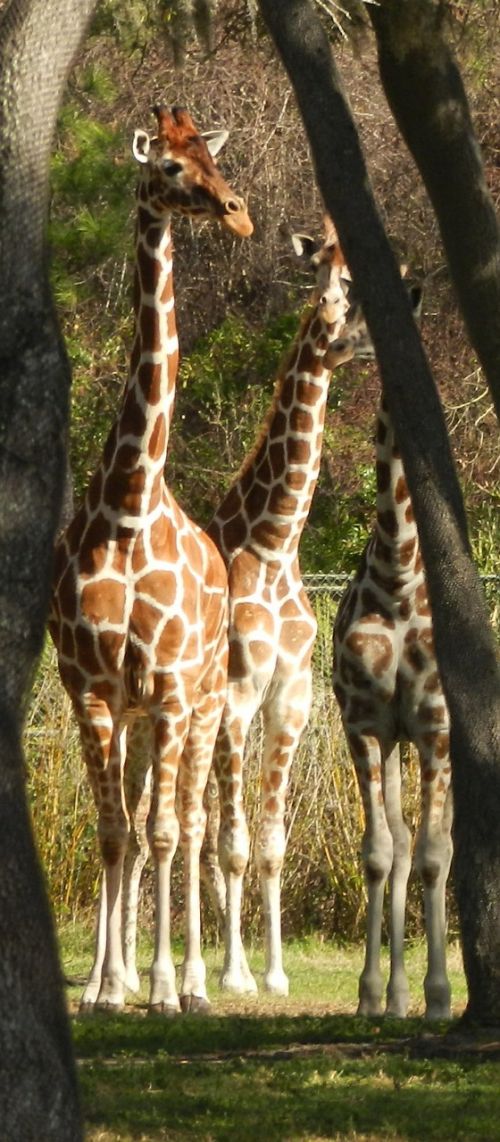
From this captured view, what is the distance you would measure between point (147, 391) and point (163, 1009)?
2715 millimetres

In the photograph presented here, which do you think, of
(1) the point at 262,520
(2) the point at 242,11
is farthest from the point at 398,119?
(2) the point at 242,11

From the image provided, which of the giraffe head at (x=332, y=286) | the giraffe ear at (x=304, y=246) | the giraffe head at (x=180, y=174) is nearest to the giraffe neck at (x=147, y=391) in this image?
the giraffe head at (x=180, y=174)

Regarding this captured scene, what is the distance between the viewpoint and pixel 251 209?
18.1 m

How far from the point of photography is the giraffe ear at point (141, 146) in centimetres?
884

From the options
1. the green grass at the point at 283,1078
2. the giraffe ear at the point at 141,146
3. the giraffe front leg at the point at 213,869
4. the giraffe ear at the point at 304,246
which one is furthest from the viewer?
the giraffe front leg at the point at 213,869

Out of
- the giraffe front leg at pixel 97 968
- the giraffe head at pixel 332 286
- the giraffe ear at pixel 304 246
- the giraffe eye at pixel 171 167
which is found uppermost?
the giraffe eye at pixel 171 167

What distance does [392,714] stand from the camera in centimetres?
878

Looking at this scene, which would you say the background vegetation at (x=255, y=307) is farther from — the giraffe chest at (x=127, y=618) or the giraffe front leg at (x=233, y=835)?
the giraffe chest at (x=127, y=618)

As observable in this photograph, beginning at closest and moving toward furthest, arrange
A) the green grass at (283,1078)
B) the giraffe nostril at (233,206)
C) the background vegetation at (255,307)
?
the green grass at (283,1078) → the giraffe nostril at (233,206) → the background vegetation at (255,307)

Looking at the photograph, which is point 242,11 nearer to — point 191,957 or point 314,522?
point 191,957

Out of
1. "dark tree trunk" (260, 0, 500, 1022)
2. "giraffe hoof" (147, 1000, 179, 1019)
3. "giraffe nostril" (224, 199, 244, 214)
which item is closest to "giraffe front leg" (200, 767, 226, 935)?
"giraffe hoof" (147, 1000, 179, 1019)

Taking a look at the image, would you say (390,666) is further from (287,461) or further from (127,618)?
(287,461)

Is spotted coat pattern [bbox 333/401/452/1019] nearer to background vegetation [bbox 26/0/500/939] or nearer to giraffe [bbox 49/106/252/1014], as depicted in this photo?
giraffe [bbox 49/106/252/1014]

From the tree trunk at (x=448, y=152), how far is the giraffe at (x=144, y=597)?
1.14m
